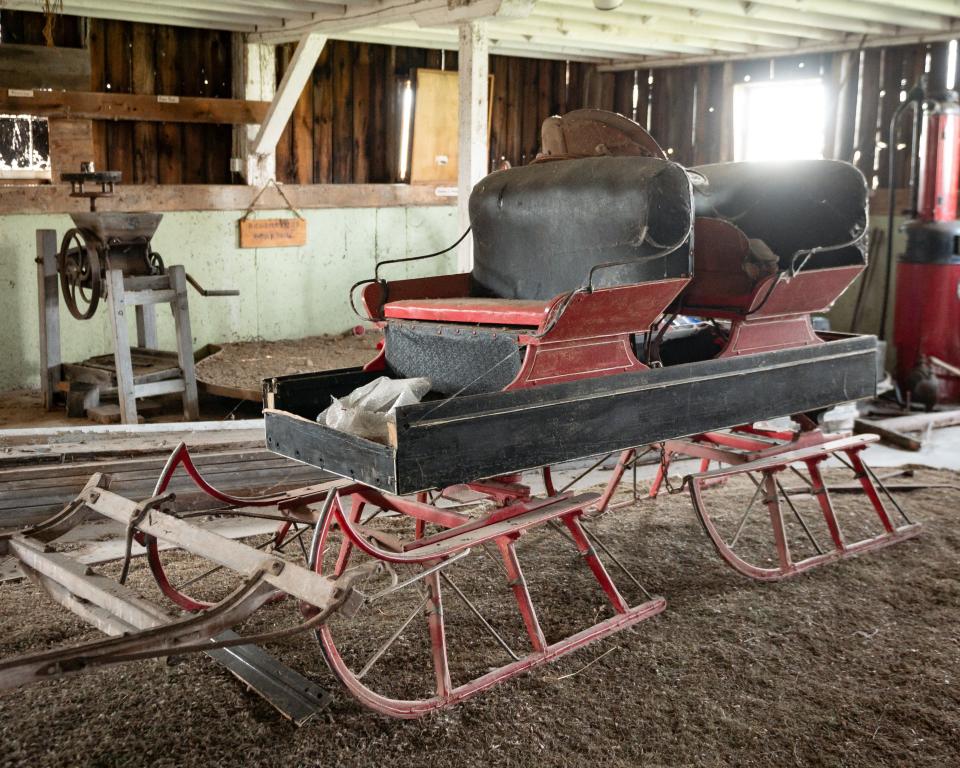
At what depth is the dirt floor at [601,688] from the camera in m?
2.97

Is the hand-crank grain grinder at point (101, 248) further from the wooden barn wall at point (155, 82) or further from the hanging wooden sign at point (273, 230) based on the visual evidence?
the hanging wooden sign at point (273, 230)

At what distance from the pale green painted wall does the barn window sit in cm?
60

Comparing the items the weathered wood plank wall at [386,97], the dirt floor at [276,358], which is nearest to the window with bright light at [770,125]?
the weathered wood plank wall at [386,97]

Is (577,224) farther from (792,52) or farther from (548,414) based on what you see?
(792,52)

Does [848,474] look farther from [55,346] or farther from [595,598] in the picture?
[55,346]

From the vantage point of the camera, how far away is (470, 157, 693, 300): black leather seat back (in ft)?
12.0

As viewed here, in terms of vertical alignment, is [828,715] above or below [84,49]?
below

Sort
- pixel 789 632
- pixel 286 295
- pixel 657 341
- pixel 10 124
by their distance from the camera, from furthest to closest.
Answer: pixel 286 295 → pixel 10 124 → pixel 657 341 → pixel 789 632

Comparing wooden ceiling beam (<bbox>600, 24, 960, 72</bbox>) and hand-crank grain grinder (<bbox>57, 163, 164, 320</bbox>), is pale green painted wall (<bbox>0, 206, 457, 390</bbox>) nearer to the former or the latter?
hand-crank grain grinder (<bbox>57, 163, 164, 320</bbox>)

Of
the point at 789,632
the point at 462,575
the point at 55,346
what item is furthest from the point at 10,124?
the point at 789,632

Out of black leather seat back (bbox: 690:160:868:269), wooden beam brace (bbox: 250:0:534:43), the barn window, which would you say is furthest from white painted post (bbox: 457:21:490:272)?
the barn window

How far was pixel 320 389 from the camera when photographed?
3906mm

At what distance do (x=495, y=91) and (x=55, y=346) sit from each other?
5393 mm

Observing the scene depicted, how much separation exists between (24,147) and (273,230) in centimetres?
193
